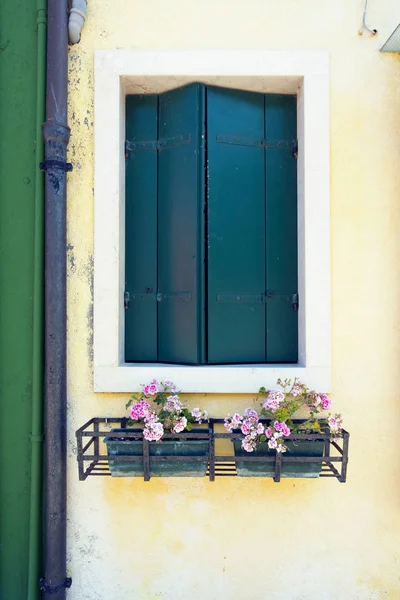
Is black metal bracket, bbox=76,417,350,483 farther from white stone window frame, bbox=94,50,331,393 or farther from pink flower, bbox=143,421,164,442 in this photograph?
white stone window frame, bbox=94,50,331,393

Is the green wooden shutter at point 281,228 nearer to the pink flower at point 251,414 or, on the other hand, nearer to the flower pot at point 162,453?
the pink flower at point 251,414

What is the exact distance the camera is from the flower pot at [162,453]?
2.52 m

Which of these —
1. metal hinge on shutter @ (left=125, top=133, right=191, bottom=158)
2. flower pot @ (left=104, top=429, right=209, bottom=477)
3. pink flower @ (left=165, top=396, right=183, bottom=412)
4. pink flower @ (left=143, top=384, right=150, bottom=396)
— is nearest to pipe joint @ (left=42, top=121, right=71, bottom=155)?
metal hinge on shutter @ (left=125, top=133, right=191, bottom=158)

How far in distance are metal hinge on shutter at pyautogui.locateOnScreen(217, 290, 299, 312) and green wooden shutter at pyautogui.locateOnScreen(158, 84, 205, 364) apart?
0.48ft

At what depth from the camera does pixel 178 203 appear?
2.94 m

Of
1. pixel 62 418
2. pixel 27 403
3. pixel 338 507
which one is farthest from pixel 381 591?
pixel 27 403

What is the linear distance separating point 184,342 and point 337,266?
3.23 ft

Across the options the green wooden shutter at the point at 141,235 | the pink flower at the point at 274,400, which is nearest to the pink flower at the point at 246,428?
the pink flower at the point at 274,400

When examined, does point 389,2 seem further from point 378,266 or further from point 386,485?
point 386,485

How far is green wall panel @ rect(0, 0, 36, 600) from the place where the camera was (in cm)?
279

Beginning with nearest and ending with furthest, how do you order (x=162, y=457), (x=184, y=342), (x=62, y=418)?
(x=162, y=457), (x=62, y=418), (x=184, y=342)

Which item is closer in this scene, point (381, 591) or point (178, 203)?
point (381, 591)

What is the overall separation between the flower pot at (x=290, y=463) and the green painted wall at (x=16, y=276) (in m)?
1.24

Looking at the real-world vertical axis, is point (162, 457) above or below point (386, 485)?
above
